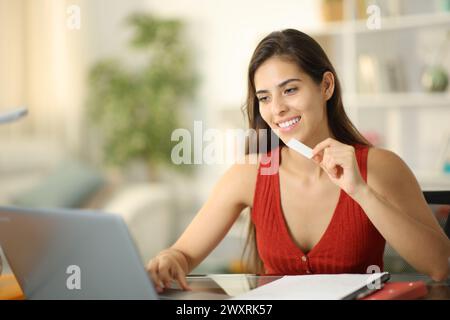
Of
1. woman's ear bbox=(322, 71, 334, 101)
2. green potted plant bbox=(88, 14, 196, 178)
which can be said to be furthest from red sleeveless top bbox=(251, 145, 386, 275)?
green potted plant bbox=(88, 14, 196, 178)

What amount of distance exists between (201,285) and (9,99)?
3.41m

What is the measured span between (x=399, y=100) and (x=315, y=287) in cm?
259

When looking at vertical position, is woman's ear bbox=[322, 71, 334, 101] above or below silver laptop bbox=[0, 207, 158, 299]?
above

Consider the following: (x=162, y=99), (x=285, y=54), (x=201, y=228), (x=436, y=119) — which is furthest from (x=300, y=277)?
(x=162, y=99)

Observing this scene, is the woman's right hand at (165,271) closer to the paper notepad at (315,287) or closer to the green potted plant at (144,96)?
the paper notepad at (315,287)

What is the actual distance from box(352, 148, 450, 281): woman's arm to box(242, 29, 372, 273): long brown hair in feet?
0.53

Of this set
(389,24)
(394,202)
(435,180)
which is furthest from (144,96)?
(394,202)

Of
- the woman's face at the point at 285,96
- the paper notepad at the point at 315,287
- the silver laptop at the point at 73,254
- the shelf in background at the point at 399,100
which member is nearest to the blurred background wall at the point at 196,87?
the shelf in background at the point at 399,100

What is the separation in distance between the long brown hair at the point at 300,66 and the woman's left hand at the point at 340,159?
0.30 m

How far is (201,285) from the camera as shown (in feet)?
3.50

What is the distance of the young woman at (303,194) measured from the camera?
131 cm

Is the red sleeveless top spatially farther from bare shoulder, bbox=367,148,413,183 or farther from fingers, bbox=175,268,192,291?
fingers, bbox=175,268,192,291

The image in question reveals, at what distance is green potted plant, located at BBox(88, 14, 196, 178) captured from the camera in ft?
13.8

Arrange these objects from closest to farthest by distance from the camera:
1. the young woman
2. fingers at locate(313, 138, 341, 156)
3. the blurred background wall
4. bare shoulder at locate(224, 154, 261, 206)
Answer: fingers at locate(313, 138, 341, 156) < the young woman < bare shoulder at locate(224, 154, 261, 206) < the blurred background wall
